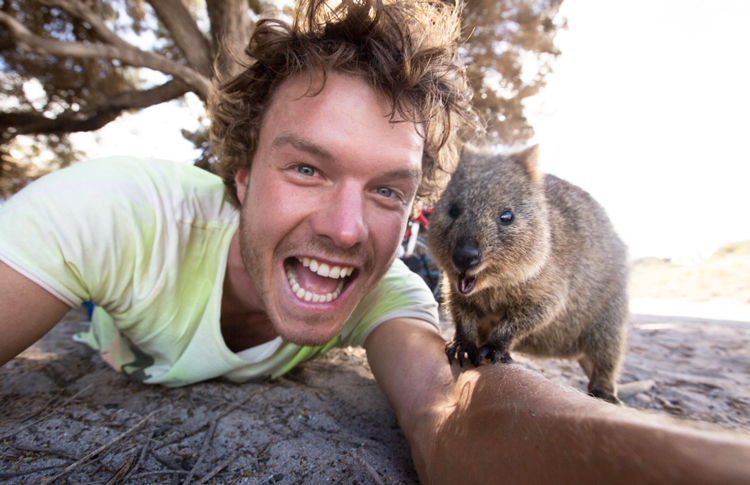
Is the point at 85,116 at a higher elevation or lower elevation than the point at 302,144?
higher

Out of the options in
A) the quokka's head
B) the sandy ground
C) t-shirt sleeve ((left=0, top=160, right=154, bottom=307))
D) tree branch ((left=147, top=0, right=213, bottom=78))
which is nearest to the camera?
the sandy ground

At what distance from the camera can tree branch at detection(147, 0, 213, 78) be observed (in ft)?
19.1

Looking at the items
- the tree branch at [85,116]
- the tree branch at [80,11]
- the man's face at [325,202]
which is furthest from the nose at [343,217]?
the tree branch at [85,116]

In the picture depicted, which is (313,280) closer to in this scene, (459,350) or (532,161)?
(459,350)

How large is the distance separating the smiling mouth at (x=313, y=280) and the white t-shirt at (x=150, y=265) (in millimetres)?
452

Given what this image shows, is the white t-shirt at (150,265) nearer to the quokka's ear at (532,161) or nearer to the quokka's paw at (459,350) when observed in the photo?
the quokka's paw at (459,350)

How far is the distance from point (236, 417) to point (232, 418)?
0.02m

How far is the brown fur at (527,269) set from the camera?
1.90 m

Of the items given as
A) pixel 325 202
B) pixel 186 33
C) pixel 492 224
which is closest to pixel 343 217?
pixel 325 202

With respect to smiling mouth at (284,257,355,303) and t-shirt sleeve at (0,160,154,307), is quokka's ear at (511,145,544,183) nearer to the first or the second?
smiling mouth at (284,257,355,303)

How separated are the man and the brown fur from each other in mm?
282

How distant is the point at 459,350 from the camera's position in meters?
1.76

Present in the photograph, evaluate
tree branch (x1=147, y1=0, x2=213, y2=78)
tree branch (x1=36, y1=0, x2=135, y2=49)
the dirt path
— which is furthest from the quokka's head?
tree branch (x1=36, y1=0, x2=135, y2=49)

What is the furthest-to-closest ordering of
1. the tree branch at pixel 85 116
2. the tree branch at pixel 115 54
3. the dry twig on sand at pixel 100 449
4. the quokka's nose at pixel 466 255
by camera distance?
the tree branch at pixel 85 116 < the tree branch at pixel 115 54 < the quokka's nose at pixel 466 255 < the dry twig on sand at pixel 100 449
